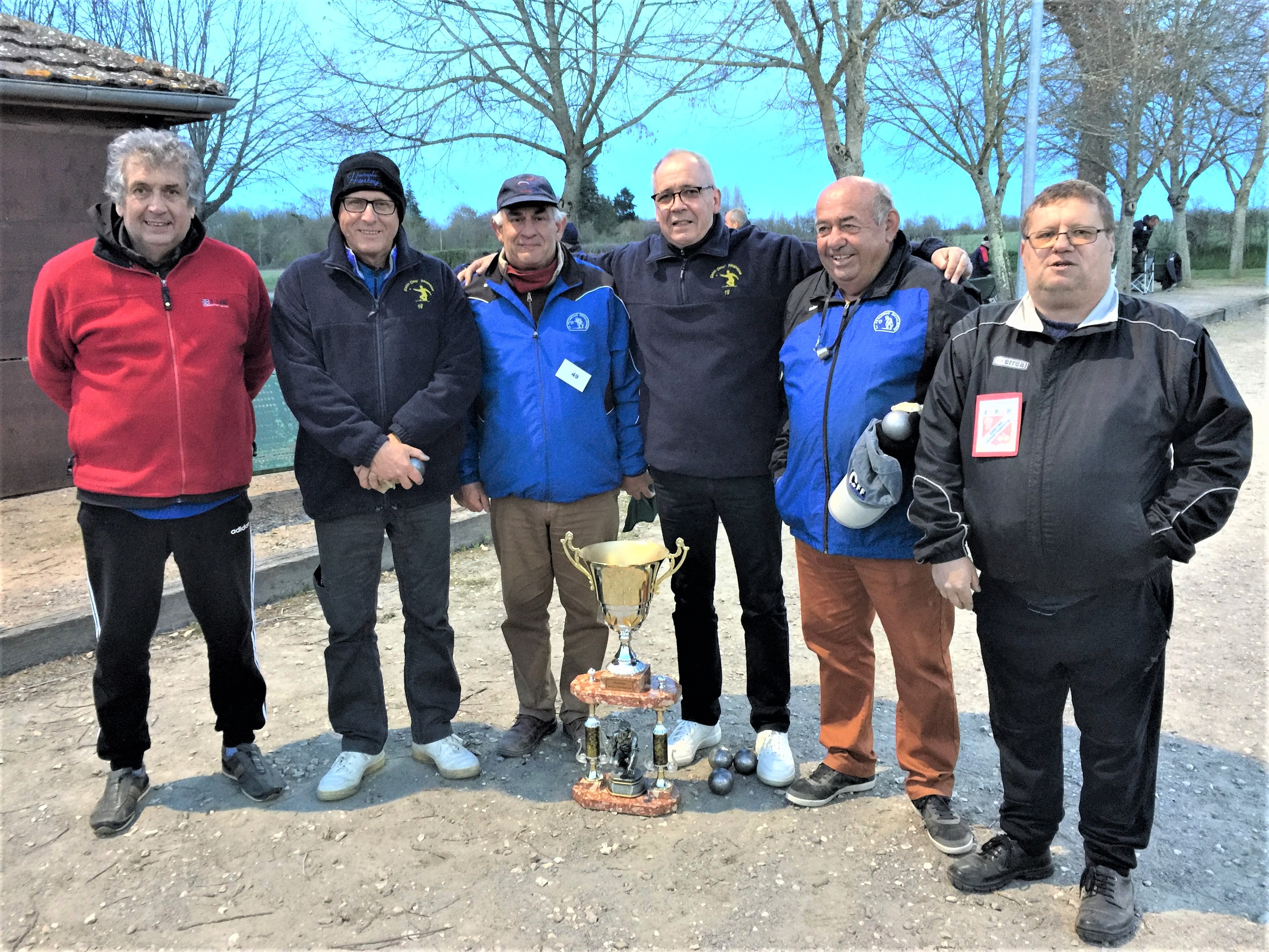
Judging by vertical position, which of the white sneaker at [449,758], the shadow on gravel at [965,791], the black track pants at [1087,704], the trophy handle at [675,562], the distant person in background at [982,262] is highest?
the distant person in background at [982,262]

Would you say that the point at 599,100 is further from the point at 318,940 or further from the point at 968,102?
the point at 318,940

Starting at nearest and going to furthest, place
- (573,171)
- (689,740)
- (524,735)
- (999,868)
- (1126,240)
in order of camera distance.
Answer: (999,868)
(689,740)
(524,735)
(573,171)
(1126,240)

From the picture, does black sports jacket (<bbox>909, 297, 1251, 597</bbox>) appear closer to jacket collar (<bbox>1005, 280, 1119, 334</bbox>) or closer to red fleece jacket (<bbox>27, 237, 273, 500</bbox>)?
jacket collar (<bbox>1005, 280, 1119, 334</bbox>)

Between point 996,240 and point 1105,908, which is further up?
point 996,240

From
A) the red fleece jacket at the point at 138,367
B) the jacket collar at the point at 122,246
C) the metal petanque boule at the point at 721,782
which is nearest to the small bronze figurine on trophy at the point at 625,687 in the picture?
the metal petanque boule at the point at 721,782

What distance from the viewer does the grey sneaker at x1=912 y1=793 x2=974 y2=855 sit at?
3.07 m

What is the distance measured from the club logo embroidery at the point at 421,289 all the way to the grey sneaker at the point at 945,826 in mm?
2475

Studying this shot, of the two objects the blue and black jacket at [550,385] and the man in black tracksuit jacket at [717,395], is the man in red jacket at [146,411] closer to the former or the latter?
the blue and black jacket at [550,385]

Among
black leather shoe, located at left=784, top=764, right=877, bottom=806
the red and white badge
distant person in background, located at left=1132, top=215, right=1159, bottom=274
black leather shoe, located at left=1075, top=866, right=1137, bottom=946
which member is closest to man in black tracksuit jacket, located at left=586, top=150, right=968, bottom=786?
black leather shoe, located at left=784, top=764, right=877, bottom=806

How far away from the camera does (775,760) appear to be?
3.59 meters

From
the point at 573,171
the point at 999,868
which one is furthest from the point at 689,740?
the point at 573,171

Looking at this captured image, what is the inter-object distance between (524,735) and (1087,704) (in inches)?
84.3

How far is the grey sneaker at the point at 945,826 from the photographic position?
3.07 metres

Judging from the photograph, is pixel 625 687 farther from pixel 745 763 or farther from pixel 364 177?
pixel 364 177
